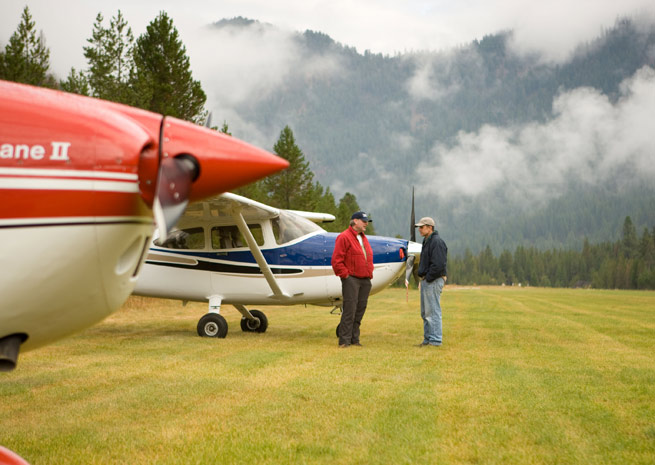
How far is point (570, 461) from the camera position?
3.70 metres

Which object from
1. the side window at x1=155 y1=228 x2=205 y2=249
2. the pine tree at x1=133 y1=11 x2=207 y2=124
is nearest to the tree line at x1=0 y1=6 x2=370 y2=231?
the pine tree at x1=133 y1=11 x2=207 y2=124

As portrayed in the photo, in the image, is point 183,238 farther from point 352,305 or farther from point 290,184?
point 290,184

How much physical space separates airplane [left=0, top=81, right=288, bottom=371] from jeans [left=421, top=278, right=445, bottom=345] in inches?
286

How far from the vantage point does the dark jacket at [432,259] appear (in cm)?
969

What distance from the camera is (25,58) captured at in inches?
1033

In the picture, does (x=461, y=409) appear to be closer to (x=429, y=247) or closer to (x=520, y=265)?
(x=429, y=247)

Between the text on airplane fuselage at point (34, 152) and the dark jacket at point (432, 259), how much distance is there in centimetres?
→ 758

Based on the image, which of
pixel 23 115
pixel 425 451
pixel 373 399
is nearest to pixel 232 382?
pixel 373 399

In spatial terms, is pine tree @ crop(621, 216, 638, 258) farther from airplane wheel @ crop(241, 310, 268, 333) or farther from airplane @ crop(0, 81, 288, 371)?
airplane @ crop(0, 81, 288, 371)

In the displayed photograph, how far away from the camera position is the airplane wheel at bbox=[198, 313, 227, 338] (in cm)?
1084

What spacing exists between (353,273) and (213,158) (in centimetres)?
698

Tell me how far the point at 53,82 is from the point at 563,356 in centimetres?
3123

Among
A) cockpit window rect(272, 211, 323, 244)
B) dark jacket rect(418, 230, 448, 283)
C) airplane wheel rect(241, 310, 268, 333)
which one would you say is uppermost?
cockpit window rect(272, 211, 323, 244)

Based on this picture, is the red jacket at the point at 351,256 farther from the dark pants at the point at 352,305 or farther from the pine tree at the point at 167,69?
the pine tree at the point at 167,69
